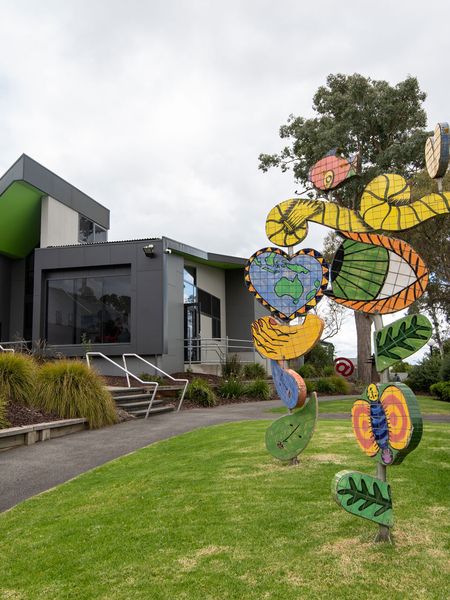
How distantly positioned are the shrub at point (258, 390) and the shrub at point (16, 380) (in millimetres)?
7875

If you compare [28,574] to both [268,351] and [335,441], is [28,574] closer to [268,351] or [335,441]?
[268,351]

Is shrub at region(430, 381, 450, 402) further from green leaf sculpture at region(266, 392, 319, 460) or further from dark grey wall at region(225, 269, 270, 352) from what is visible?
green leaf sculpture at region(266, 392, 319, 460)

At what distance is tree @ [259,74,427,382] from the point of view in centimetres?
2353

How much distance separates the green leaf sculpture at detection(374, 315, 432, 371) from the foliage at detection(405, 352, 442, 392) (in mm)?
18657

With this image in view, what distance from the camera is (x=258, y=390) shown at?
663 inches

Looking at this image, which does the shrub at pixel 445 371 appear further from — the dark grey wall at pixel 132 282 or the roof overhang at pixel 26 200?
the roof overhang at pixel 26 200

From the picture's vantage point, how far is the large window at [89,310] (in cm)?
1920

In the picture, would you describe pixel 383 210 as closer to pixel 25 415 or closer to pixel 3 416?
pixel 3 416

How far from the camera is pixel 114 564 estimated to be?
359cm

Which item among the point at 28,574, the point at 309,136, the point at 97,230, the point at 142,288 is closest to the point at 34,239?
the point at 97,230

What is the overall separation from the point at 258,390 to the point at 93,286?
754 cm

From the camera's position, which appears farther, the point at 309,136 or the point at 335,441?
the point at 309,136

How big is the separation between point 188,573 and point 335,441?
4153 mm

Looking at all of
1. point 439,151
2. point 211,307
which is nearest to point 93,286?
point 211,307
